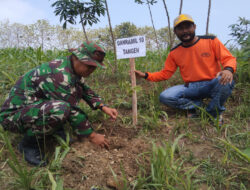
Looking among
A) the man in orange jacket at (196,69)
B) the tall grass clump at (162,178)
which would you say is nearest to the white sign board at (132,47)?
the man in orange jacket at (196,69)

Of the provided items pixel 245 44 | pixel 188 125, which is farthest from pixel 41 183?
pixel 245 44

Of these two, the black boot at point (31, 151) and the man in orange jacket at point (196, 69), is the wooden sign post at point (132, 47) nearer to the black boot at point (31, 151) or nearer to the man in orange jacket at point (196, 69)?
the man in orange jacket at point (196, 69)

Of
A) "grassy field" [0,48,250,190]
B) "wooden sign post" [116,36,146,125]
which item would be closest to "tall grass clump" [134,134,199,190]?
"grassy field" [0,48,250,190]

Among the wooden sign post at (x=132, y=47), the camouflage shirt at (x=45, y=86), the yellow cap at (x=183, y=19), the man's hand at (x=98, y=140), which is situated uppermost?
the yellow cap at (x=183, y=19)

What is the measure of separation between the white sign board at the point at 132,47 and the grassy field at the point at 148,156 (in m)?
0.31

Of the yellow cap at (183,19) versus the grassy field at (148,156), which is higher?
the yellow cap at (183,19)

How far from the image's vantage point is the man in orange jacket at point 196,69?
201 cm

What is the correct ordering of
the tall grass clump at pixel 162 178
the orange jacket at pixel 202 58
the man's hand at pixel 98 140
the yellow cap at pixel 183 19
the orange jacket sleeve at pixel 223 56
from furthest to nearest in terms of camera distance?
1. the orange jacket at pixel 202 58
2. the yellow cap at pixel 183 19
3. the orange jacket sleeve at pixel 223 56
4. the man's hand at pixel 98 140
5. the tall grass clump at pixel 162 178

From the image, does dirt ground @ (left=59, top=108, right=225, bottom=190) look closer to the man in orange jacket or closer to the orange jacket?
the man in orange jacket

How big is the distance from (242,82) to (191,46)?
1.12 metres

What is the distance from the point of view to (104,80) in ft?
10.6

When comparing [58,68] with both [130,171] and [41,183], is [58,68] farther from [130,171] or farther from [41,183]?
[130,171]

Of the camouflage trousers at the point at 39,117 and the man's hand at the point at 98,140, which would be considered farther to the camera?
the man's hand at the point at 98,140

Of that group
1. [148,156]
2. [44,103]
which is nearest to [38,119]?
[44,103]
